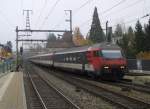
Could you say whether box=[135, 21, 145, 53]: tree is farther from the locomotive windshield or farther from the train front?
the train front

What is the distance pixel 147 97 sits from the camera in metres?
19.0

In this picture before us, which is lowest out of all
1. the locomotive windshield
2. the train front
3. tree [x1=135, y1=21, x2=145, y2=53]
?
the train front

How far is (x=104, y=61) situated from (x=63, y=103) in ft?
40.5

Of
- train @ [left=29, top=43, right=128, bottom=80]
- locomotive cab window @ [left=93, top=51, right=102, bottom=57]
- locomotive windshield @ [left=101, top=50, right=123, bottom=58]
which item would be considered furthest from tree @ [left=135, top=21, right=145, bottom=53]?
locomotive cab window @ [left=93, top=51, right=102, bottom=57]

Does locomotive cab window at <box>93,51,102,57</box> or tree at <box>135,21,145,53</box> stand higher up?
tree at <box>135,21,145,53</box>

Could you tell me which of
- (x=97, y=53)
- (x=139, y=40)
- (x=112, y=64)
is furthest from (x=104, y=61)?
(x=139, y=40)

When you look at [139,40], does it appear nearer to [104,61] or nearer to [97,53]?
[97,53]

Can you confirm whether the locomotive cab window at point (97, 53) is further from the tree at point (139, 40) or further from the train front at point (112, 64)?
the tree at point (139, 40)

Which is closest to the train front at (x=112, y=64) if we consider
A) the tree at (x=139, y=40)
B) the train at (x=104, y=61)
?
the train at (x=104, y=61)

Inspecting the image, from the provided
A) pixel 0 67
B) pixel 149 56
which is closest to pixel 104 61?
pixel 0 67

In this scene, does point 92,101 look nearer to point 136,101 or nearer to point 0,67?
point 136,101

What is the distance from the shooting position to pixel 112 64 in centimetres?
2962

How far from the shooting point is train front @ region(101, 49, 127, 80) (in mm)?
29391

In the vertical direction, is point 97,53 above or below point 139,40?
below
